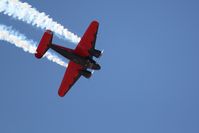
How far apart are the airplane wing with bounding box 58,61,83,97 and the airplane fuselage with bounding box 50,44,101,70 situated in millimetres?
2750

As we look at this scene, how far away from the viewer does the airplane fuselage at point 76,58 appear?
52156mm

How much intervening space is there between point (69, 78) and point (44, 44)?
6752 mm

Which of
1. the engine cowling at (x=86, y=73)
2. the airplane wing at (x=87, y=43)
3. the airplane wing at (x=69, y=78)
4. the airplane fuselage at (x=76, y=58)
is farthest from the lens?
the airplane wing at (x=69, y=78)

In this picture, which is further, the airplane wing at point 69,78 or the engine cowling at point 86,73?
the airplane wing at point 69,78

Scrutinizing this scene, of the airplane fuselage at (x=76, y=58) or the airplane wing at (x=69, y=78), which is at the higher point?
the airplane fuselage at (x=76, y=58)

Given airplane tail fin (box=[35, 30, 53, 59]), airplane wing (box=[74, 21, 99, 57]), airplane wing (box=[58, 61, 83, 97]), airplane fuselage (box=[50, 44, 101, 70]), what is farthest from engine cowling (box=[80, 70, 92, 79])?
airplane tail fin (box=[35, 30, 53, 59])

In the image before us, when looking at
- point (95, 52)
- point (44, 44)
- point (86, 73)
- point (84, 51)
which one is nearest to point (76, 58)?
point (84, 51)

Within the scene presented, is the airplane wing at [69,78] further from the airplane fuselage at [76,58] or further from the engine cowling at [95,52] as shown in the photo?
the engine cowling at [95,52]

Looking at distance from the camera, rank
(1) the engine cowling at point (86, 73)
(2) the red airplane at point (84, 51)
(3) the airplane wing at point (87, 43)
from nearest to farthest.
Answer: (2) the red airplane at point (84, 51) → (3) the airplane wing at point (87, 43) → (1) the engine cowling at point (86, 73)

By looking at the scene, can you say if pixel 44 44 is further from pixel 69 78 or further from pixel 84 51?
pixel 69 78

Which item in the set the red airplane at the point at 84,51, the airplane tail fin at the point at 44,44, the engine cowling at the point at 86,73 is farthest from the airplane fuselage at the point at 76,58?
the engine cowling at the point at 86,73

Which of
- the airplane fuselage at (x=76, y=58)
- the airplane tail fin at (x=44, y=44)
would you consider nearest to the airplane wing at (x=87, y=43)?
the airplane fuselage at (x=76, y=58)

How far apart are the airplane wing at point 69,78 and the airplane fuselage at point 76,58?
2750 mm

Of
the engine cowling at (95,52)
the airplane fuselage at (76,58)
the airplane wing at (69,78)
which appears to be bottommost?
the airplane wing at (69,78)
